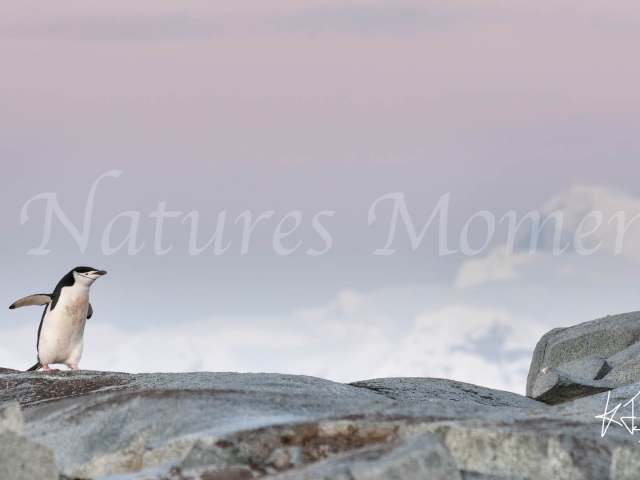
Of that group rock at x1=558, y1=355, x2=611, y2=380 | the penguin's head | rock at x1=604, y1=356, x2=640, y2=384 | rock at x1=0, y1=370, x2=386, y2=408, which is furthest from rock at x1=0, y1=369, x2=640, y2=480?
rock at x1=558, y1=355, x2=611, y2=380

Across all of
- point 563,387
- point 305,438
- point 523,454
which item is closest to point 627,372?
point 563,387

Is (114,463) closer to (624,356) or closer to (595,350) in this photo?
(624,356)

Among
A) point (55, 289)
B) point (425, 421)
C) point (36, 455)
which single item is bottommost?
point (36, 455)

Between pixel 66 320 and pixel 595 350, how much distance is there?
9849mm

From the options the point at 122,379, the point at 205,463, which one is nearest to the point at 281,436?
the point at 205,463

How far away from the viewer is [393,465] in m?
3.05

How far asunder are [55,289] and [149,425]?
27.1 ft

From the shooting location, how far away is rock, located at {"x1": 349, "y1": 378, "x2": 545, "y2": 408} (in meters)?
9.10

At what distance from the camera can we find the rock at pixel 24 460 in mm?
3588

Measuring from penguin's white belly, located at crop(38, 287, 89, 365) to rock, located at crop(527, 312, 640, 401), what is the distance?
7.00m

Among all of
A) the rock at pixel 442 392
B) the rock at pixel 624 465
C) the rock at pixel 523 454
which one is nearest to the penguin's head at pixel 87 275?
the rock at pixel 442 392

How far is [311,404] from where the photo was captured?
4.31m

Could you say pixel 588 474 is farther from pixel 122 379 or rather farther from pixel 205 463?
pixel 122 379

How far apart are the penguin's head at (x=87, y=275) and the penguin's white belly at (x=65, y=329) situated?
16cm
